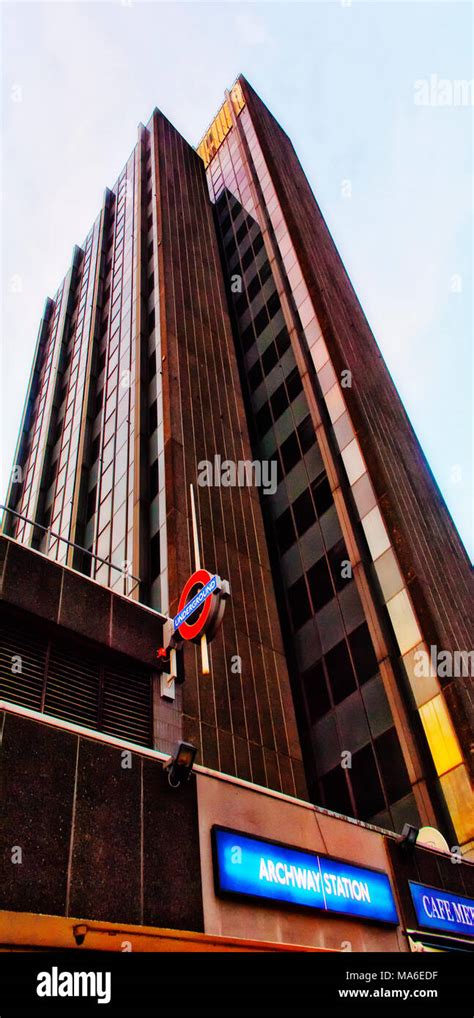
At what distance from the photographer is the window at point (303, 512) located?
27.2 metres

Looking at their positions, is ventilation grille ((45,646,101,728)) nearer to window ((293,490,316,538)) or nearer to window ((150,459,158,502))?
window ((150,459,158,502))

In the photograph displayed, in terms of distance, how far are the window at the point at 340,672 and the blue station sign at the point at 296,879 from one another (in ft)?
28.5

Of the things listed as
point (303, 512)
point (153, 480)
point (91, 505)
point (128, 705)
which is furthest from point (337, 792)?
point (91, 505)

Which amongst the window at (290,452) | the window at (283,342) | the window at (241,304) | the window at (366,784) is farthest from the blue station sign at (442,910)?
the window at (241,304)

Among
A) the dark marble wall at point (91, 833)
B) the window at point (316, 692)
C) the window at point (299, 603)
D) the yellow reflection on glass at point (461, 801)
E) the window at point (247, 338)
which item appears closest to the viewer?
the dark marble wall at point (91, 833)

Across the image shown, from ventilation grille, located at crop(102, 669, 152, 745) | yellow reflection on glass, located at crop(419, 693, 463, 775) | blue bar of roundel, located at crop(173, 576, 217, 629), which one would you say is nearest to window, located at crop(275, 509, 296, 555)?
yellow reflection on glass, located at crop(419, 693, 463, 775)

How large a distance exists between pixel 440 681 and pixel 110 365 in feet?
70.1

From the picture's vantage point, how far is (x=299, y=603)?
25734mm

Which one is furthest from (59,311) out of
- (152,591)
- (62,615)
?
(62,615)

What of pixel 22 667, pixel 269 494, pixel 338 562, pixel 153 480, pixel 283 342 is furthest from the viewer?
pixel 283 342

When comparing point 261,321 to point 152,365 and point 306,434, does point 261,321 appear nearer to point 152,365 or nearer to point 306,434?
point 306,434

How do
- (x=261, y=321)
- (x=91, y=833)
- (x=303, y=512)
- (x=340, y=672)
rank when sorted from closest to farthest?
(x=91, y=833) < (x=340, y=672) < (x=303, y=512) < (x=261, y=321)

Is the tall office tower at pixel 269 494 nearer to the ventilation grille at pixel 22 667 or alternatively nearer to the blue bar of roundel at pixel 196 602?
the blue bar of roundel at pixel 196 602

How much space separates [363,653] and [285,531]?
24.5 ft
